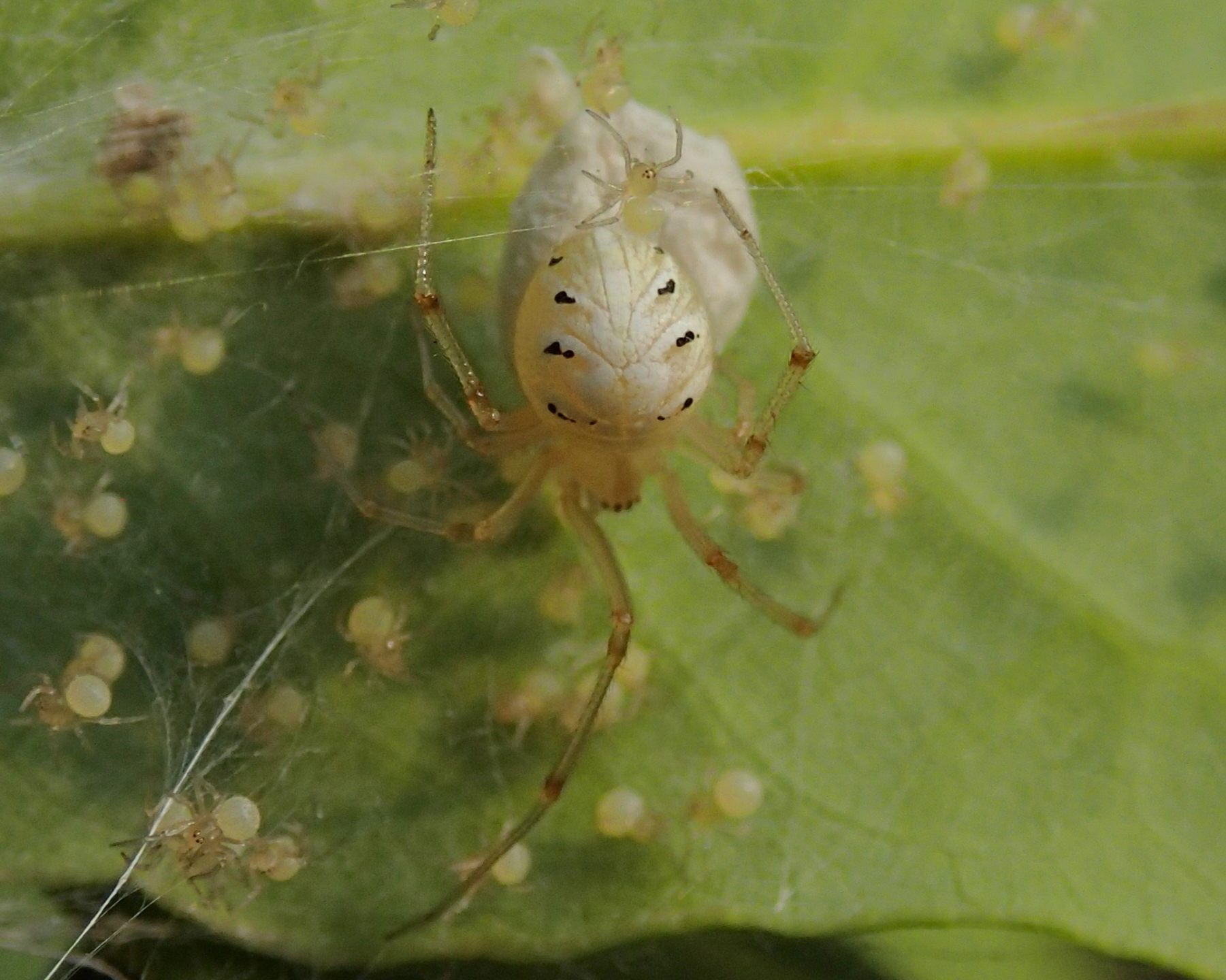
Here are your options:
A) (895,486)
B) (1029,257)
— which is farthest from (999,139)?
(895,486)

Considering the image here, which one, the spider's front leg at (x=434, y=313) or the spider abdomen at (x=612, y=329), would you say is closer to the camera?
the spider abdomen at (x=612, y=329)

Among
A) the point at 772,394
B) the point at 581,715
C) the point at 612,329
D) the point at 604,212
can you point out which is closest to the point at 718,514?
the point at 772,394

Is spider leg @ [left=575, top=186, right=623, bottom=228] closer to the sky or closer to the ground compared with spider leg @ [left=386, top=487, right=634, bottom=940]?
closer to the sky

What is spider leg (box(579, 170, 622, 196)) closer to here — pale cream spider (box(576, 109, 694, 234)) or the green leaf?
pale cream spider (box(576, 109, 694, 234))

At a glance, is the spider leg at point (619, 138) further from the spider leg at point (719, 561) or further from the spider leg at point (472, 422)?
the spider leg at point (719, 561)

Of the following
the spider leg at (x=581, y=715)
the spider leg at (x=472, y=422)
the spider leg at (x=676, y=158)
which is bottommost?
the spider leg at (x=581, y=715)

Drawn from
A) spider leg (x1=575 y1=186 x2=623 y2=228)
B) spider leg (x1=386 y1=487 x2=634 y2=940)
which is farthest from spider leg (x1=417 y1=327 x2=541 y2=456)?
spider leg (x1=575 y1=186 x2=623 y2=228)

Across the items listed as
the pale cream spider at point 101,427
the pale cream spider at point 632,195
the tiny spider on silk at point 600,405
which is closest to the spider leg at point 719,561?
the tiny spider on silk at point 600,405
